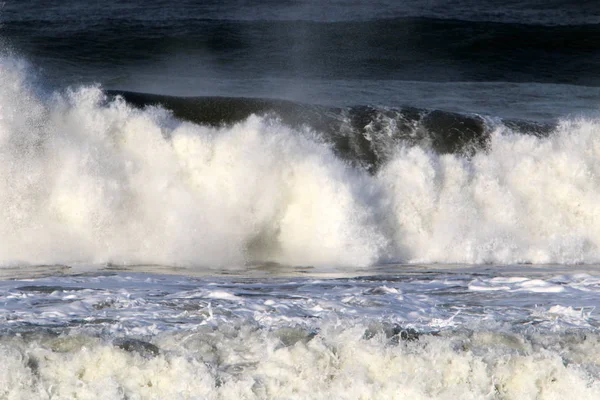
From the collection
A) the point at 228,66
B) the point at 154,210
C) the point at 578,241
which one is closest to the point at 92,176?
the point at 154,210

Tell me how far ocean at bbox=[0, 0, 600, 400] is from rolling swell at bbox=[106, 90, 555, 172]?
1.7 inches

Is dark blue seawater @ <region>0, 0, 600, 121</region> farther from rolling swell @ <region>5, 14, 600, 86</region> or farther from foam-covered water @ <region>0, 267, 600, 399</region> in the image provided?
foam-covered water @ <region>0, 267, 600, 399</region>

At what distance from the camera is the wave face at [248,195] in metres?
11.1

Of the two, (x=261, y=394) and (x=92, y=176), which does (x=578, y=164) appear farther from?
(x=261, y=394)

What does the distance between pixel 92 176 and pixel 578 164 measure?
637 centimetres

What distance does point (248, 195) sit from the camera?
11859mm

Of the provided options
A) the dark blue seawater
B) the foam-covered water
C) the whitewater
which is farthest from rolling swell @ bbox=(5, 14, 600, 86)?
the foam-covered water

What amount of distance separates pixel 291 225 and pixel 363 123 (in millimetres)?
2825

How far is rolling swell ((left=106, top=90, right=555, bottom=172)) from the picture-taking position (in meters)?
13.2

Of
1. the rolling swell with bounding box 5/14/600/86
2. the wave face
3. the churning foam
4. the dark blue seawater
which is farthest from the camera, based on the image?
the rolling swell with bounding box 5/14/600/86

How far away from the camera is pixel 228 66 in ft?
71.6

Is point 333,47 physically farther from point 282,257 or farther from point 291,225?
point 282,257

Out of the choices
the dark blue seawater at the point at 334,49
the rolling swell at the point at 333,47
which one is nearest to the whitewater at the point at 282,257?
the dark blue seawater at the point at 334,49

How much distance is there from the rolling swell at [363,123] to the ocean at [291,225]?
43mm
